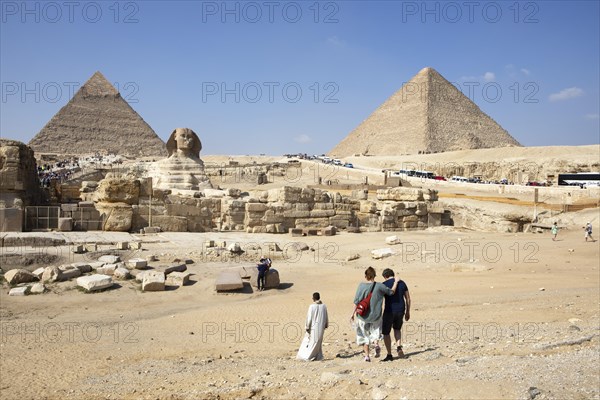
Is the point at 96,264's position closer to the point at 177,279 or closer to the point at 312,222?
the point at 177,279

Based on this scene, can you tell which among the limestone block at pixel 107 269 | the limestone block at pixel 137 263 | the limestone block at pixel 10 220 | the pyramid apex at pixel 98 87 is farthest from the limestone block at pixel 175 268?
the pyramid apex at pixel 98 87

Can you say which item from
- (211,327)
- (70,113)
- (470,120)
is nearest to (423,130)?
(470,120)

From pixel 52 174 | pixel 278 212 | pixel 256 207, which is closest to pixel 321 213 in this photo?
pixel 278 212

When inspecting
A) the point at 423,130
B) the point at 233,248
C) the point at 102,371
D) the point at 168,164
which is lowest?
the point at 102,371

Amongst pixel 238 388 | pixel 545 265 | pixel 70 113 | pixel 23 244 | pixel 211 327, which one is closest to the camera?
pixel 238 388

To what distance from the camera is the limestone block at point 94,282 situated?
25.3 feet

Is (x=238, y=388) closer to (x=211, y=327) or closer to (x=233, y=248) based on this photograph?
(x=211, y=327)

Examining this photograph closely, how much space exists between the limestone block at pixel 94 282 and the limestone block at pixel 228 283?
5.40 feet

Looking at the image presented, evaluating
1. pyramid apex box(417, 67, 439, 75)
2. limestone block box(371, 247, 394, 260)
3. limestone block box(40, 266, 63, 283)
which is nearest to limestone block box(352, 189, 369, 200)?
limestone block box(371, 247, 394, 260)

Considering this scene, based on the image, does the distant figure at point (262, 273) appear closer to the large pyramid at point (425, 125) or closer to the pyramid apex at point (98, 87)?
the large pyramid at point (425, 125)

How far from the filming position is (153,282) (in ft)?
26.1

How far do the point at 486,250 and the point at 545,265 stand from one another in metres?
1.36

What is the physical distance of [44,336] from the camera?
6.02m

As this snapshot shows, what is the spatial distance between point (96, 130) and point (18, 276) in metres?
93.2
